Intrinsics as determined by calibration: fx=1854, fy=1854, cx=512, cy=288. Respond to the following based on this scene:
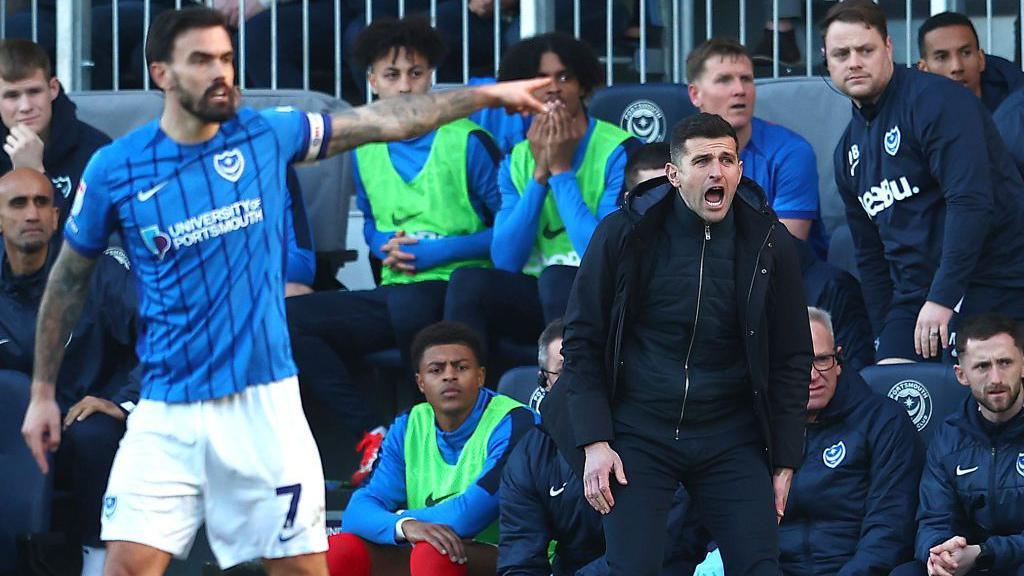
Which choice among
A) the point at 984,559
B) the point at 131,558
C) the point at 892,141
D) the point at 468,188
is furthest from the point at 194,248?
the point at 468,188

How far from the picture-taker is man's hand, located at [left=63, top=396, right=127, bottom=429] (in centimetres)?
688

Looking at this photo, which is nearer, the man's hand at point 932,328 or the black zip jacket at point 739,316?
the black zip jacket at point 739,316

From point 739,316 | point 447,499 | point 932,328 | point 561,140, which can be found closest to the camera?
point 739,316

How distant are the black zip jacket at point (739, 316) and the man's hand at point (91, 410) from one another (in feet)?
7.47

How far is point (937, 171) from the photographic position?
21.9ft

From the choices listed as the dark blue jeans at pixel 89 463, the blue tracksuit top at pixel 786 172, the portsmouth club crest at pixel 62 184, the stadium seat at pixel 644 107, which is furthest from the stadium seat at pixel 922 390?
the portsmouth club crest at pixel 62 184

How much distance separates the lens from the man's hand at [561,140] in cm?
738

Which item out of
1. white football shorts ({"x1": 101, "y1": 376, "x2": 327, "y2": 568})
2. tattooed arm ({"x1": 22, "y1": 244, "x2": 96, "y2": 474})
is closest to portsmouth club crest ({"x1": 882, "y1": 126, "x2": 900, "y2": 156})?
white football shorts ({"x1": 101, "y1": 376, "x2": 327, "y2": 568})

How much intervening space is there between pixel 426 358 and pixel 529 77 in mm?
1398

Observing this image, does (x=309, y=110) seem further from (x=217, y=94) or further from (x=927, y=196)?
(x=217, y=94)

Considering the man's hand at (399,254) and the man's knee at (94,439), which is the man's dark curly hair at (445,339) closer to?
the man's hand at (399,254)

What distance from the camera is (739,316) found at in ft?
17.1

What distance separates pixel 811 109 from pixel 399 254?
2063 millimetres

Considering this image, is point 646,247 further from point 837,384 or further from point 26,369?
point 26,369
